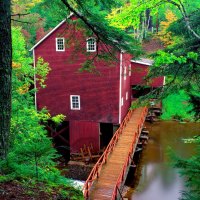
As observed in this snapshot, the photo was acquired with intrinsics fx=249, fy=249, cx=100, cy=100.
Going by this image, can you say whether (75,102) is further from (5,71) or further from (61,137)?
(5,71)

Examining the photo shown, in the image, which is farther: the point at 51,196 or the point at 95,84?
the point at 95,84

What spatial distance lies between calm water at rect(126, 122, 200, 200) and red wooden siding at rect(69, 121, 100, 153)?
3.85 meters

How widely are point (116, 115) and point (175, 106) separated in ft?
44.3

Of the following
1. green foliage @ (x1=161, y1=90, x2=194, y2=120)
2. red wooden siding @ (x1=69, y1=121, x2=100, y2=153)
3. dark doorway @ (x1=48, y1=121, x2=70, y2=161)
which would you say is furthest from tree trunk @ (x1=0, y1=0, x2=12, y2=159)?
green foliage @ (x1=161, y1=90, x2=194, y2=120)

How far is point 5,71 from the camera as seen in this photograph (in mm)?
5367

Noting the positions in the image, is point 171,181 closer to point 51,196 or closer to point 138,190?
point 138,190

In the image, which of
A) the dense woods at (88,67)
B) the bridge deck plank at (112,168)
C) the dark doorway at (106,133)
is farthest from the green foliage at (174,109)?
the dense woods at (88,67)

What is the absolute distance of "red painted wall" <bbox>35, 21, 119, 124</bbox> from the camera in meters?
18.1

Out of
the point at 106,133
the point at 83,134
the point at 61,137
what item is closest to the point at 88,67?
the point at 83,134

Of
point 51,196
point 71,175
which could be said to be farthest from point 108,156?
point 51,196

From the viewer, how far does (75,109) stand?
1919cm

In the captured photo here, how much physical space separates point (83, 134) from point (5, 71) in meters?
14.2

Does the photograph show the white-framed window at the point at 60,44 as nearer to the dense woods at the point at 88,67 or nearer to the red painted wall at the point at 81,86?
the red painted wall at the point at 81,86

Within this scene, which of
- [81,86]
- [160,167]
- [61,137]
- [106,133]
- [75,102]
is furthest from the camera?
[106,133]
